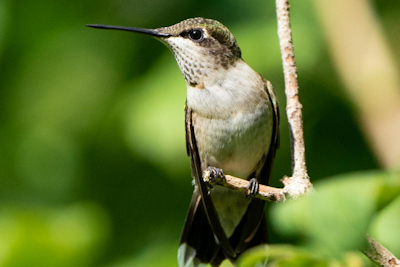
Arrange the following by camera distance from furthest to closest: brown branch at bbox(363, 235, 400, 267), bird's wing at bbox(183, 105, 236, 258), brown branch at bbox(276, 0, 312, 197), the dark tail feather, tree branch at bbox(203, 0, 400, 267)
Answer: the dark tail feather → bird's wing at bbox(183, 105, 236, 258) → brown branch at bbox(276, 0, 312, 197) → tree branch at bbox(203, 0, 400, 267) → brown branch at bbox(363, 235, 400, 267)

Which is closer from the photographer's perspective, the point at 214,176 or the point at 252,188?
the point at 214,176

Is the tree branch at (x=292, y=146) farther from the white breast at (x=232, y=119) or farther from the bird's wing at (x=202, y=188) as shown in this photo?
the bird's wing at (x=202, y=188)

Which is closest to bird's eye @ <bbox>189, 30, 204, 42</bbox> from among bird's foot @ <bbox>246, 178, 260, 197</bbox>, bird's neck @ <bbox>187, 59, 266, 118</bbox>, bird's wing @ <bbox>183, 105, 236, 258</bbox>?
bird's neck @ <bbox>187, 59, 266, 118</bbox>

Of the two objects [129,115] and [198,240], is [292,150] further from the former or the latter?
[129,115]

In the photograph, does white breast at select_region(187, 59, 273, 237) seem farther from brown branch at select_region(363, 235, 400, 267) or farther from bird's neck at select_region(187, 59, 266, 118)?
brown branch at select_region(363, 235, 400, 267)

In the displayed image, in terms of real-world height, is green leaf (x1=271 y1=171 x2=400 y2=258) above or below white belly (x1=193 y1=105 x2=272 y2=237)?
above

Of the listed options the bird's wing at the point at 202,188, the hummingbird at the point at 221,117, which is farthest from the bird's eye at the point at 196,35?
the bird's wing at the point at 202,188

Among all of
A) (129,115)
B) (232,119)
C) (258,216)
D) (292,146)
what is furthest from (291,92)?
(129,115)

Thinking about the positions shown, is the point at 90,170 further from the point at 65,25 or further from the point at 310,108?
the point at 310,108
